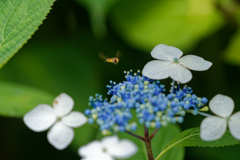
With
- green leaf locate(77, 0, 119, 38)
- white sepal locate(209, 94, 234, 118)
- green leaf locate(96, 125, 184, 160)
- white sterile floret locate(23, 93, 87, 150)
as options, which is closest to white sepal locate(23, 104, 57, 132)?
white sterile floret locate(23, 93, 87, 150)

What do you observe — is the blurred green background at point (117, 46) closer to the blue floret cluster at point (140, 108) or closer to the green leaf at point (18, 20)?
the green leaf at point (18, 20)

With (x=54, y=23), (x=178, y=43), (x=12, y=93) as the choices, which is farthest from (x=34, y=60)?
(x=178, y=43)

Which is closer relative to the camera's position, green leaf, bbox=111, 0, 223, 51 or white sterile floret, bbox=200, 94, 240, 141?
white sterile floret, bbox=200, 94, 240, 141

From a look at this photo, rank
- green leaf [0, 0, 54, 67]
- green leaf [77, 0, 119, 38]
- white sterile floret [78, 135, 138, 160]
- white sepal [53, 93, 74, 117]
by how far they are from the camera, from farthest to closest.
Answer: green leaf [77, 0, 119, 38] → green leaf [0, 0, 54, 67] → white sepal [53, 93, 74, 117] → white sterile floret [78, 135, 138, 160]

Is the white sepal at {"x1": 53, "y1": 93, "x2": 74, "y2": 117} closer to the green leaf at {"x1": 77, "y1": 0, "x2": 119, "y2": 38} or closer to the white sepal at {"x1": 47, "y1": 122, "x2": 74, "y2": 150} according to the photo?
the white sepal at {"x1": 47, "y1": 122, "x2": 74, "y2": 150}

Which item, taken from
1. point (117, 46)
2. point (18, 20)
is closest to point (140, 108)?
point (18, 20)

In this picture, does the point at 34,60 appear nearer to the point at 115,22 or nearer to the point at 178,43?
the point at 115,22
